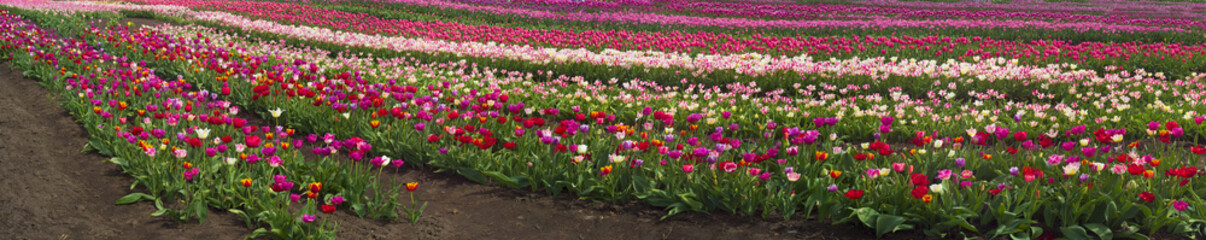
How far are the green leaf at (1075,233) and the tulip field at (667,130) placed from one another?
11mm

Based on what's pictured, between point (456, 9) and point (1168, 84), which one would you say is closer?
point (1168, 84)

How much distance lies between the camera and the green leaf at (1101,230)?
3.82 meters

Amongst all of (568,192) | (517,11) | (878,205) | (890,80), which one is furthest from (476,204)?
Answer: (517,11)

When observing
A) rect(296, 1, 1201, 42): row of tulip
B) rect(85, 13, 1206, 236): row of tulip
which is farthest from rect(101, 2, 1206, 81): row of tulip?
rect(85, 13, 1206, 236): row of tulip

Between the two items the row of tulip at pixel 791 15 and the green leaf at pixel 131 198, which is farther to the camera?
the row of tulip at pixel 791 15

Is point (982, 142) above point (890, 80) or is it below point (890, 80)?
above

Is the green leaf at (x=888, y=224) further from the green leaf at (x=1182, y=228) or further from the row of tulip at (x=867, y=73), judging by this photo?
the row of tulip at (x=867, y=73)

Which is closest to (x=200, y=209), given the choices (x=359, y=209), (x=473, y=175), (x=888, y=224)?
(x=359, y=209)

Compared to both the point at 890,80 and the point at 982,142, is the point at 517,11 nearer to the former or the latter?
the point at 890,80

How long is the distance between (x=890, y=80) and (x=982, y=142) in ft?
14.9

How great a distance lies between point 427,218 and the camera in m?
4.78

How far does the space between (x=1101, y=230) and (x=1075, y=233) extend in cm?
12

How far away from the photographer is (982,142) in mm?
4809

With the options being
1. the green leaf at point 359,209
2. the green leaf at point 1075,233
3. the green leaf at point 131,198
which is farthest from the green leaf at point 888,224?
the green leaf at point 131,198
